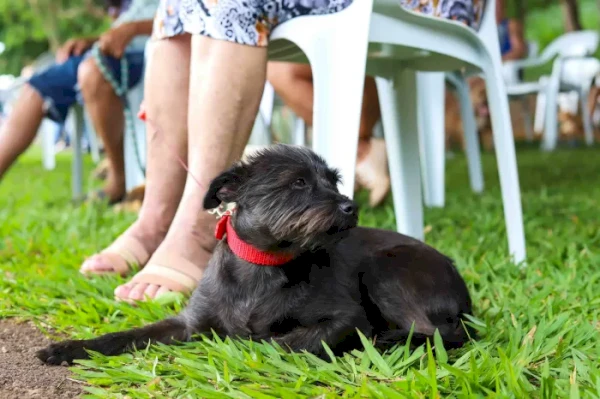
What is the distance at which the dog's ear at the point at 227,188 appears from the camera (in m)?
1.93

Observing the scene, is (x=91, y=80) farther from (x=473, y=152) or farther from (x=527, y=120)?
(x=527, y=120)

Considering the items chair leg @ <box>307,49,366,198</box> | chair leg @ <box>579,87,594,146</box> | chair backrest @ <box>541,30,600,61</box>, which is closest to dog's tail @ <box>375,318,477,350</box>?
chair leg @ <box>307,49,366,198</box>

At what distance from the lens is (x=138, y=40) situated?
499 centimetres

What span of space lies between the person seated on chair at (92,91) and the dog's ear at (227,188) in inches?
121

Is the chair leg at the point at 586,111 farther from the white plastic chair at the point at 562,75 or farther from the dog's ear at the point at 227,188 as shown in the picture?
the dog's ear at the point at 227,188

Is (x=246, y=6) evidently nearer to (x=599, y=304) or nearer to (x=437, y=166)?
(x=599, y=304)

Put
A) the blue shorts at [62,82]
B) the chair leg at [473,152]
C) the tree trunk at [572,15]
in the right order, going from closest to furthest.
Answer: the blue shorts at [62,82]
the chair leg at [473,152]
the tree trunk at [572,15]

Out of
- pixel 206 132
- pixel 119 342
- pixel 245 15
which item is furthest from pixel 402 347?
pixel 245 15

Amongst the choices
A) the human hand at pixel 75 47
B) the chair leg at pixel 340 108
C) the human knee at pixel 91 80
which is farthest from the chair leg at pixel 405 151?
the human hand at pixel 75 47

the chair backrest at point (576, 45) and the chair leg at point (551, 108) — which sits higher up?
the chair backrest at point (576, 45)

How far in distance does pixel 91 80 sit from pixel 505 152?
116 inches

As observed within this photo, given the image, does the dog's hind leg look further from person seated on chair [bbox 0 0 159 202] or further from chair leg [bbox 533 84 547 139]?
chair leg [bbox 533 84 547 139]

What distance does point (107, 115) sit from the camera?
5.05 meters

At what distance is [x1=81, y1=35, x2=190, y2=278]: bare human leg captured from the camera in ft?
9.05
